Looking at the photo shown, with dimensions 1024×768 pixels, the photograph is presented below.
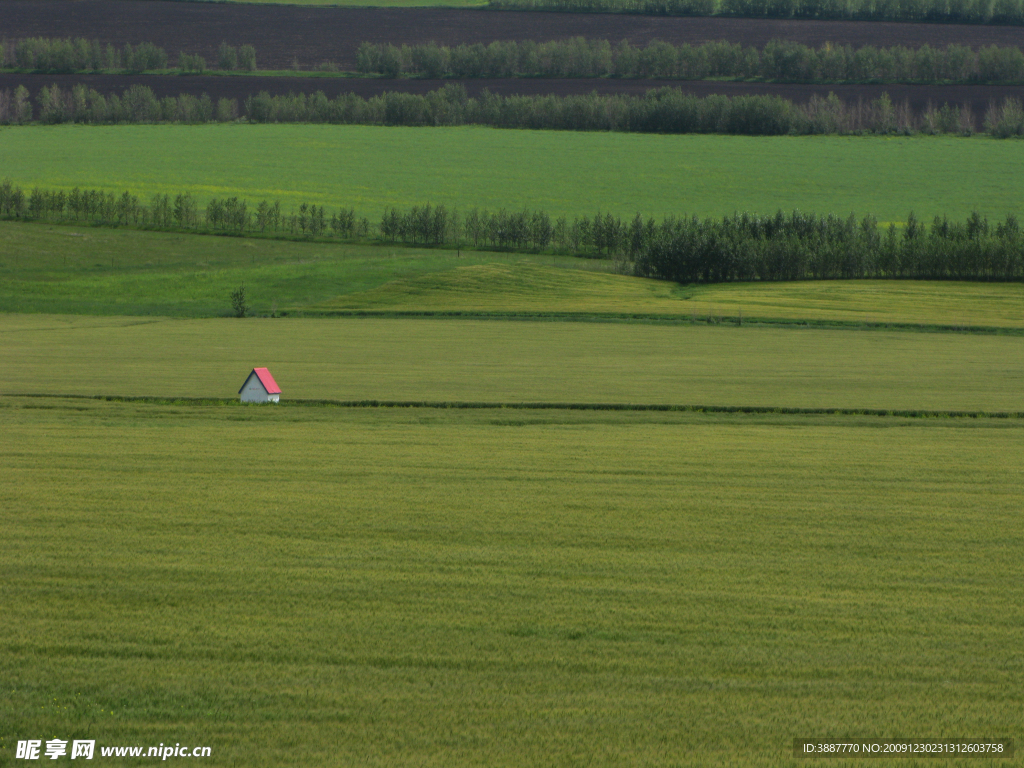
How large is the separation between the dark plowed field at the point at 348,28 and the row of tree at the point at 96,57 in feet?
4.94

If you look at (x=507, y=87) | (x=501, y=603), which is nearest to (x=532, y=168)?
(x=507, y=87)

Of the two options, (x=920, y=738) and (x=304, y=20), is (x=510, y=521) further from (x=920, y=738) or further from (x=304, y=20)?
(x=304, y=20)

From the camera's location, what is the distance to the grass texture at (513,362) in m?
32.8

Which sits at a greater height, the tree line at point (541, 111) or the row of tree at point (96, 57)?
the row of tree at point (96, 57)

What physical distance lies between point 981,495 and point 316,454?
44.8 feet

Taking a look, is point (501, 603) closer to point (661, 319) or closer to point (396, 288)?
point (661, 319)

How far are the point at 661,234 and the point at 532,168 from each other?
39.8m

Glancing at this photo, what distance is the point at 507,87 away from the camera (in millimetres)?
160500

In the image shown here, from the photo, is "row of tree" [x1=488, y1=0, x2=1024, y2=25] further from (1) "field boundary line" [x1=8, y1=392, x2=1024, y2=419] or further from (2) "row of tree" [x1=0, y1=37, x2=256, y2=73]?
(1) "field boundary line" [x1=8, y1=392, x2=1024, y2=419]

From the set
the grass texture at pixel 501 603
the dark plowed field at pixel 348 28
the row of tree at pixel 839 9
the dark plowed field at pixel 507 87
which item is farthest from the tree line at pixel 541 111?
the grass texture at pixel 501 603

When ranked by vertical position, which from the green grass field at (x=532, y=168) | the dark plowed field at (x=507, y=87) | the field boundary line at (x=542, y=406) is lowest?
the field boundary line at (x=542, y=406)

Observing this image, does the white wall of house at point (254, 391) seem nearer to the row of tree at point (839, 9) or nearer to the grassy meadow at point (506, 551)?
the grassy meadow at point (506, 551)

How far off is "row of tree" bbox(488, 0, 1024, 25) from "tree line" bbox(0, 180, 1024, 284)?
305ft

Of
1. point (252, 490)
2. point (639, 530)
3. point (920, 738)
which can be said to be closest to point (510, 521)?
point (639, 530)
